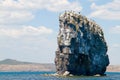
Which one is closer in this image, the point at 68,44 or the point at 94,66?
the point at 68,44

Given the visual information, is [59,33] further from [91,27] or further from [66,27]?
[91,27]

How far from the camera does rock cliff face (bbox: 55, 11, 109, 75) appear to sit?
174375 mm

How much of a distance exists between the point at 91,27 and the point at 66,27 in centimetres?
1435

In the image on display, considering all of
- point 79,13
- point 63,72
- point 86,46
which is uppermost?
point 79,13

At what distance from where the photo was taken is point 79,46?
176 m

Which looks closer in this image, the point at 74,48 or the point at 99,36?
the point at 74,48

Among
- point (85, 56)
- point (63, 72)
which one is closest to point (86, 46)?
point (85, 56)

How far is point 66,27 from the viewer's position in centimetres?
17588

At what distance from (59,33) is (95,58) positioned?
20928 mm

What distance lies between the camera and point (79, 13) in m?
183

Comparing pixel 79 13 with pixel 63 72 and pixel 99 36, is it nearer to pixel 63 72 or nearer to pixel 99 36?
pixel 99 36

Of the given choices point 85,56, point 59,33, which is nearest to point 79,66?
point 85,56

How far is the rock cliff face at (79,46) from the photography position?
17438 centimetres

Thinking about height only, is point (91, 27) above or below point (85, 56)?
above
